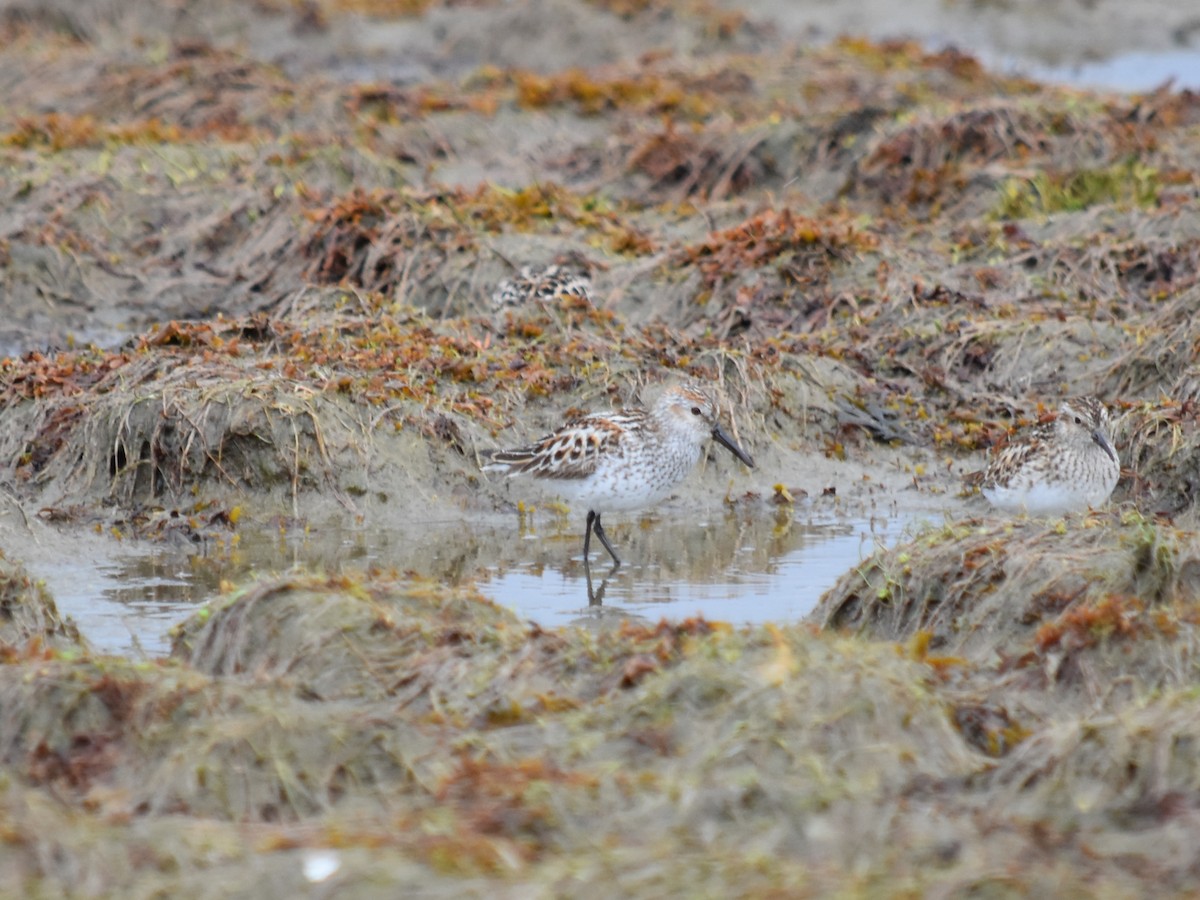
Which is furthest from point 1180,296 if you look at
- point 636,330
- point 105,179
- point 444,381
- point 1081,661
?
point 105,179

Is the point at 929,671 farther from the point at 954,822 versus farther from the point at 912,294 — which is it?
the point at 912,294

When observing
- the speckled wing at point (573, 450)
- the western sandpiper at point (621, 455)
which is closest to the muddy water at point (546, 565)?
the western sandpiper at point (621, 455)

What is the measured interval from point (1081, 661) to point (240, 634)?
9.70 feet

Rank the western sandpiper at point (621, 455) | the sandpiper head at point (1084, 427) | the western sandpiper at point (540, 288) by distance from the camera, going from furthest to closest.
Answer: the western sandpiper at point (540, 288) → the western sandpiper at point (621, 455) → the sandpiper head at point (1084, 427)

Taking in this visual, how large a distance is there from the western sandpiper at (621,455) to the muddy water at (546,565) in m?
0.35

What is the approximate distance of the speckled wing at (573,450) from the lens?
30.7ft

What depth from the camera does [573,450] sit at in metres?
9.45

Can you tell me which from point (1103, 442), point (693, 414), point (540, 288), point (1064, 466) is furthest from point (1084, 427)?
point (540, 288)

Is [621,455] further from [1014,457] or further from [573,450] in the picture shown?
[1014,457]

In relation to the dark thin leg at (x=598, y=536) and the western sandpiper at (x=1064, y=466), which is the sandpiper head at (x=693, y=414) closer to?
the dark thin leg at (x=598, y=536)

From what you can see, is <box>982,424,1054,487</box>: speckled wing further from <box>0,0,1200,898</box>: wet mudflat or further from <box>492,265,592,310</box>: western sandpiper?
<box>492,265,592,310</box>: western sandpiper

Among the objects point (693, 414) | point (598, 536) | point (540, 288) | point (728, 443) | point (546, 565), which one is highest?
point (540, 288)

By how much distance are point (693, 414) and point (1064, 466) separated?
199cm

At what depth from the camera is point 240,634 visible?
6.64m
